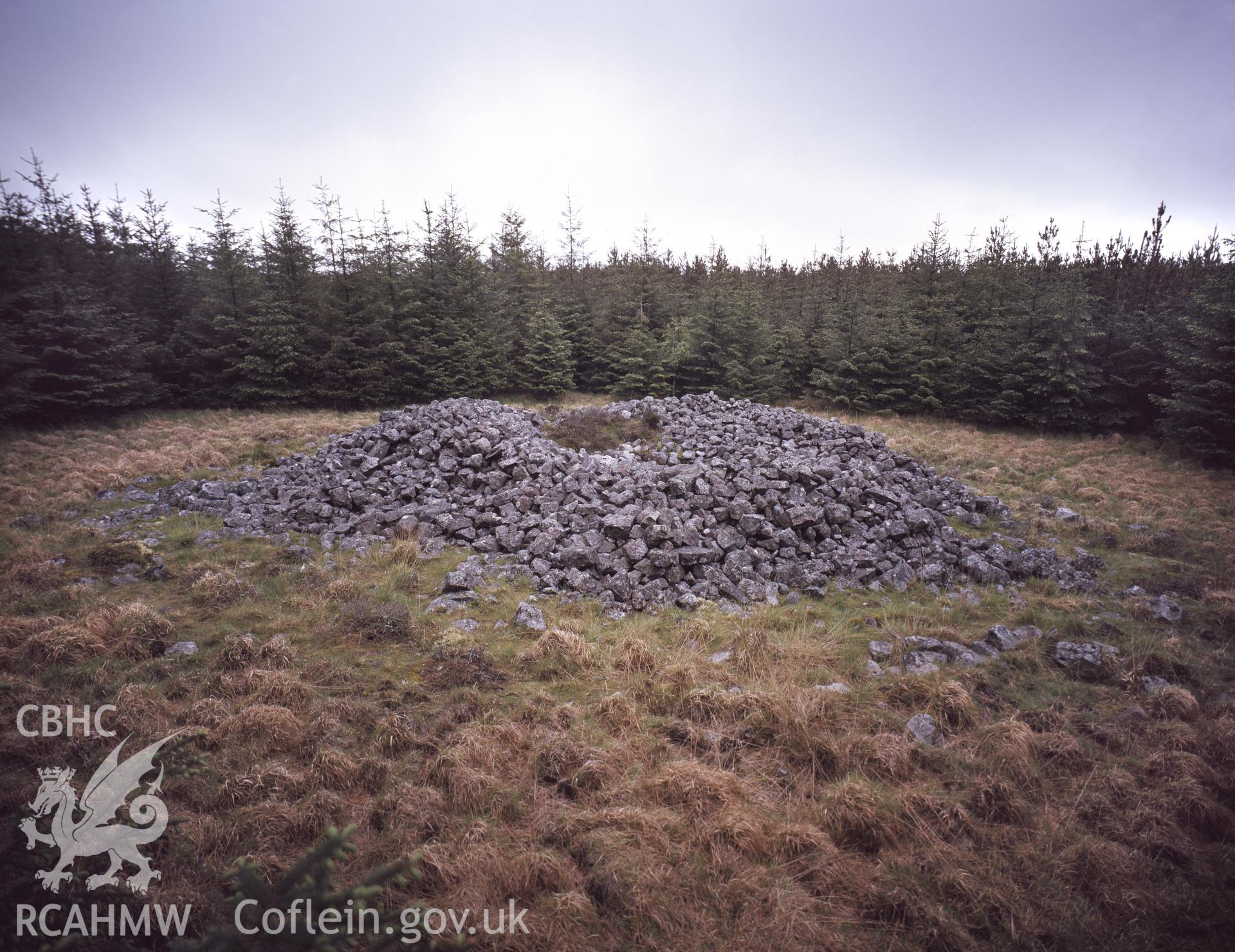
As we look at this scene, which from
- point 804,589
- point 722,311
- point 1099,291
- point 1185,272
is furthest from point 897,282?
point 804,589

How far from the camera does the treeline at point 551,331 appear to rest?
1521 cm

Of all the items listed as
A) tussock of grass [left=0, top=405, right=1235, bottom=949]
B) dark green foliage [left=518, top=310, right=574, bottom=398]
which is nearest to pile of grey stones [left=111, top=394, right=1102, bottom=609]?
tussock of grass [left=0, top=405, right=1235, bottom=949]

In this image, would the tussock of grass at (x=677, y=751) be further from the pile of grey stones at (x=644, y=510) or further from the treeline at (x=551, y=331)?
the treeline at (x=551, y=331)

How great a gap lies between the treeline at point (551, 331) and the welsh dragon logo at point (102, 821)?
16.8 metres

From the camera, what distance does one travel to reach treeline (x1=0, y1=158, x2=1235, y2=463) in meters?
15.2

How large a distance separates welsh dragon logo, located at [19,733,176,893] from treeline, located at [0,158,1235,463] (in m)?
16.8

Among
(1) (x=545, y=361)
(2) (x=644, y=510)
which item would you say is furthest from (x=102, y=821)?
(1) (x=545, y=361)

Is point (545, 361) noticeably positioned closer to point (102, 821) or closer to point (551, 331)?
point (551, 331)

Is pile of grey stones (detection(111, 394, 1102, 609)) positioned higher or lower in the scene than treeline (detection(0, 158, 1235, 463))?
lower

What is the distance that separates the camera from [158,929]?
8.82 ft

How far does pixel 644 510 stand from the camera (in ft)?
25.3

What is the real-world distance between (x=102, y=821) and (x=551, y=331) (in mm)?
22083

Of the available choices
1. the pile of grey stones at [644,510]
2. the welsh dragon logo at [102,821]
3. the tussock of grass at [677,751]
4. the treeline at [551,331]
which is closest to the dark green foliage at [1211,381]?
the treeline at [551,331]

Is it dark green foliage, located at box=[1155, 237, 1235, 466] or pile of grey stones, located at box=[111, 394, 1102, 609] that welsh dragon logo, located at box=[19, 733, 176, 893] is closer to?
pile of grey stones, located at box=[111, 394, 1102, 609]
